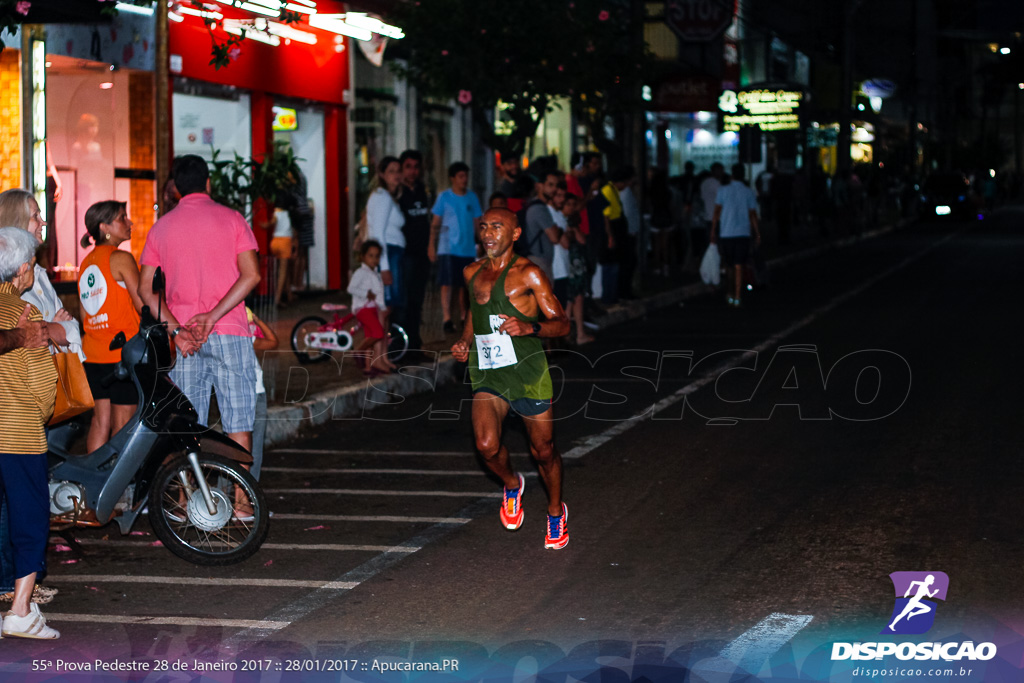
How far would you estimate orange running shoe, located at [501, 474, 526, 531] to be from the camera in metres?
7.33

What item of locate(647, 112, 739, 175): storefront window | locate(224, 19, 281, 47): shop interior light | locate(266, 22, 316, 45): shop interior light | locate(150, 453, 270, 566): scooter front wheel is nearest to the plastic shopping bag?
locate(266, 22, 316, 45): shop interior light

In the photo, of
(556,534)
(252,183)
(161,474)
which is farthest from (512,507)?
(252,183)

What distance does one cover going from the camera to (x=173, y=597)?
6344 millimetres

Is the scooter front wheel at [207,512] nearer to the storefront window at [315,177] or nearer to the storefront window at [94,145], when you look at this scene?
the storefront window at [94,145]

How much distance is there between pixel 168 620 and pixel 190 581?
0.65 m

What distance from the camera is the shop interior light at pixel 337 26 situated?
19422 mm

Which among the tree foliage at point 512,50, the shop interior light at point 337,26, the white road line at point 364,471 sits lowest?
the white road line at point 364,471

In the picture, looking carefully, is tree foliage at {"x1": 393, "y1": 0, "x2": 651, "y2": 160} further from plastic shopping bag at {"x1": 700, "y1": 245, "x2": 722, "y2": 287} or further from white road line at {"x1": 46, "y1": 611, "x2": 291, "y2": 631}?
white road line at {"x1": 46, "y1": 611, "x2": 291, "y2": 631}

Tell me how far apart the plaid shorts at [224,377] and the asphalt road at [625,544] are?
0.68 m

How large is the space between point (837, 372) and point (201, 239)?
Answer: 7.55 m

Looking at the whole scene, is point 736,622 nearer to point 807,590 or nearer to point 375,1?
point 807,590

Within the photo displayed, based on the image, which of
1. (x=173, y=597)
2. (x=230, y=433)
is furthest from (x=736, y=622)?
(x=230, y=433)

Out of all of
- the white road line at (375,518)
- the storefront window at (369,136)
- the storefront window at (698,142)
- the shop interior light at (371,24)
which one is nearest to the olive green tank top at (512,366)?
the white road line at (375,518)

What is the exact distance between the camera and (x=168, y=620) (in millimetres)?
5969
